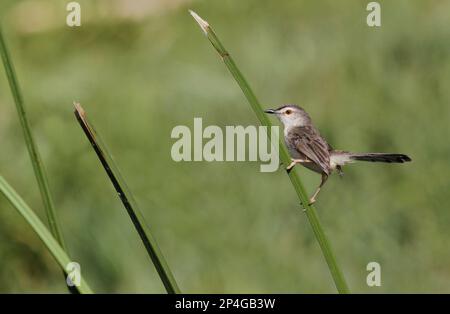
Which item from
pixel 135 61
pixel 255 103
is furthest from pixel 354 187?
pixel 255 103

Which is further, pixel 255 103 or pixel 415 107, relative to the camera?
pixel 415 107

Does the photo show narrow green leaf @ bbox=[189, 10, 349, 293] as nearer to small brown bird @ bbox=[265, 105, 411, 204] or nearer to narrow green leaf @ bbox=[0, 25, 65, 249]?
narrow green leaf @ bbox=[0, 25, 65, 249]

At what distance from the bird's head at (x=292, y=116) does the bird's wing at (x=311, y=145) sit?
5.1 inches

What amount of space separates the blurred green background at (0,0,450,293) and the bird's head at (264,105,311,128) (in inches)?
62.7

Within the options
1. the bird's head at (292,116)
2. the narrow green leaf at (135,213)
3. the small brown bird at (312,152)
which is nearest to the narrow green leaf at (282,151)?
the narrow green leaf at (135,213)

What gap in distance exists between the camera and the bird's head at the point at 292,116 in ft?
15.1

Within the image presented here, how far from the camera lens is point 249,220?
6.65 m

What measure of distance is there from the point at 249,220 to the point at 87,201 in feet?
3.74

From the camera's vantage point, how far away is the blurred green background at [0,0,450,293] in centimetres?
627

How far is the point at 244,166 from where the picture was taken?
6.93 m

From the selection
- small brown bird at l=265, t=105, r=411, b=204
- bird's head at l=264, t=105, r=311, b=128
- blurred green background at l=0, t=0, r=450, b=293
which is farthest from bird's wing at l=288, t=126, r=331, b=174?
blurred green background at l=0, t=0, r=450, b=293

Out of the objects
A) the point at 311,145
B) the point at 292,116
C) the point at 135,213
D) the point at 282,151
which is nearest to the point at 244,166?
the point at 292,116

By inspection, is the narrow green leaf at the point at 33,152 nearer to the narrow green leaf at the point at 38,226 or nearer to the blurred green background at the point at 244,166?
the narrow green leaf at the point at 38,226
